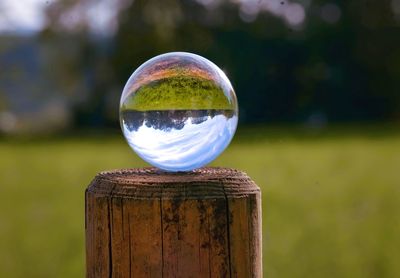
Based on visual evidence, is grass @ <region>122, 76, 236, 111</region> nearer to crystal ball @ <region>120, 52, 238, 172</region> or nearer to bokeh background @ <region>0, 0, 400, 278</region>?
crystal ball @ <region>120, 52, 238, 172</region>

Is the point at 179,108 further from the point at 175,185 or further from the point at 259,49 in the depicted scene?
the point at 259,49

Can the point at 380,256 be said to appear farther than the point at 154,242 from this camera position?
Yes

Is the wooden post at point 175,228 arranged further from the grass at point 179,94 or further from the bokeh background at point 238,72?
the bokeh background at point 238,72

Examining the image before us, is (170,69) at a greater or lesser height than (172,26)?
lesser

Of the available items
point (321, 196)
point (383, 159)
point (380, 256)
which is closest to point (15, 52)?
point (383, 159)

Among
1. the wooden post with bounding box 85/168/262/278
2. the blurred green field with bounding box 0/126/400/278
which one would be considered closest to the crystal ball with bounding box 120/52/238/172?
the wooden post with bounding box 85/168/262/278

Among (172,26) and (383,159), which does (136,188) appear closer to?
(383,159)
